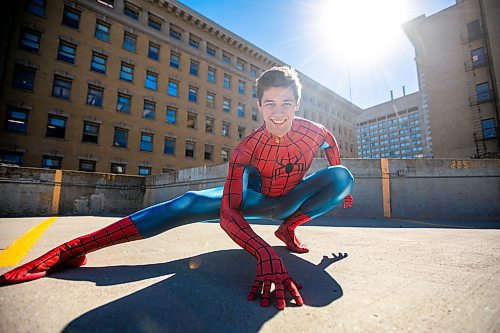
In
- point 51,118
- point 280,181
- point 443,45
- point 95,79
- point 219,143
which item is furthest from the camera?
point 219,143

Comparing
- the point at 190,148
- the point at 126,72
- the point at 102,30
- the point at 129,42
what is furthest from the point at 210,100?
the point at 102,30

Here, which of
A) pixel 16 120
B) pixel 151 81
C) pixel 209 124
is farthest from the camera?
pixel 209 124

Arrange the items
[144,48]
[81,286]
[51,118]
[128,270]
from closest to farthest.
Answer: [81,286] → [128,270] → [51,118] → [144,48]

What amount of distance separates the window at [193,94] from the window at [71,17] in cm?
936

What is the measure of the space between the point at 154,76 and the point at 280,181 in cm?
2214

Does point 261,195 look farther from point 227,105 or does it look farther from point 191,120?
point 227,105

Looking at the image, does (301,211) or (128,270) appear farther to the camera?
(301,211)

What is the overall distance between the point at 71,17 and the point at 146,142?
10534 millimetres

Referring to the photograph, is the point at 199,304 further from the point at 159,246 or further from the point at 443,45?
the point at 443,45

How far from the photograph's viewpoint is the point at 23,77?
50.4 feet

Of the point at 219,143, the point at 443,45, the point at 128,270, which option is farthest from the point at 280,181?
the point at 443,45

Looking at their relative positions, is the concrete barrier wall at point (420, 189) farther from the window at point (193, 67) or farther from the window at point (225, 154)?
the window at point (193, 67)

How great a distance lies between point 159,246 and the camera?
269 centimetres

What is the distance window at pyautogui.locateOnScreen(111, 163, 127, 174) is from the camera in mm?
17812
